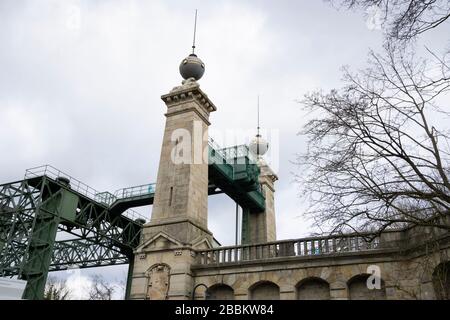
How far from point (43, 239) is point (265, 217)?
17063 millimetres

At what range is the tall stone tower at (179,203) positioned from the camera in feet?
70.3

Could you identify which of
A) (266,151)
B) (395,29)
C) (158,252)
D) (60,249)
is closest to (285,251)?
(158,252)

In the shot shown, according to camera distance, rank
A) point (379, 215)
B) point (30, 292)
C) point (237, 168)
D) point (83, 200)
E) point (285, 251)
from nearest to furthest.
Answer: point (379, 215) → point (285, 251) → point (30, 292) → point (237, 168) → point (83, 200)

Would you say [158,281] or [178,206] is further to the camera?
[178,206]

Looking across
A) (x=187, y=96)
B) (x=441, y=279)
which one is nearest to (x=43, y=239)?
(x=187, y=96)

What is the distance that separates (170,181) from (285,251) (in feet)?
26.0

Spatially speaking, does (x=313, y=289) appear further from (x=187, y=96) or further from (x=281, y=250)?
(x=187, y=96)

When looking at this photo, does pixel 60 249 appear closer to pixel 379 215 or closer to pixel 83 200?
pixel 83 200

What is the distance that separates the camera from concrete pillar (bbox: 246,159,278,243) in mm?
33562

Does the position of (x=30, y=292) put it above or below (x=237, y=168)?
below

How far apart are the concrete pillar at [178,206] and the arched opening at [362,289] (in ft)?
25.6

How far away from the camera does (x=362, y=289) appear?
60.0 feet

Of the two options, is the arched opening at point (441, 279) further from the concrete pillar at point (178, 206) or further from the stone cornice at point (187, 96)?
the stone cornice at point (187, 96)
